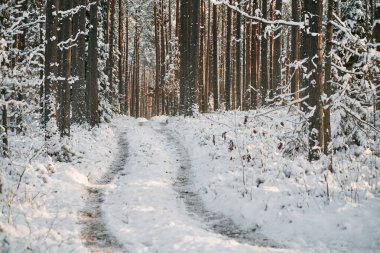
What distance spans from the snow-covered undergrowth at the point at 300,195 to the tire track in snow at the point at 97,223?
2520mm

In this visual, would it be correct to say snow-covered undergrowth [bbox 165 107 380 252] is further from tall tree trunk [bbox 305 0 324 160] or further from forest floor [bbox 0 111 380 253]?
tall tree trunk [bbox 305 0 324 160]

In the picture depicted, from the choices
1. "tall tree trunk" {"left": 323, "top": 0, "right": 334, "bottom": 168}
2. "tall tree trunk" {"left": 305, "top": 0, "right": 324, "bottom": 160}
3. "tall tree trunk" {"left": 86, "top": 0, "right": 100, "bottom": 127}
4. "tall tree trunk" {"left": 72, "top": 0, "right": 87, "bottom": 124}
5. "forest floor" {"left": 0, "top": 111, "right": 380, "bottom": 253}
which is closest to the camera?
"forest floor" {"left": 0, "top": 111, "right": 380, "bottom": 253}

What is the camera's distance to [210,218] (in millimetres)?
7586

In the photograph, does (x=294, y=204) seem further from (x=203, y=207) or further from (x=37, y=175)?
(x=37, y=175)

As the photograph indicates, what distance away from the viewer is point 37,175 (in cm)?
938

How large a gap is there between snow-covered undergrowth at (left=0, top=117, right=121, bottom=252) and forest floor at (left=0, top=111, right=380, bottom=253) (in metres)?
0.02

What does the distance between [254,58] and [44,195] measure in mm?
18175

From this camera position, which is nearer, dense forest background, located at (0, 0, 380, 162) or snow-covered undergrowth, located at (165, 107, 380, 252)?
snow-covered undergrowth, located at (165, 107, 380, 252)

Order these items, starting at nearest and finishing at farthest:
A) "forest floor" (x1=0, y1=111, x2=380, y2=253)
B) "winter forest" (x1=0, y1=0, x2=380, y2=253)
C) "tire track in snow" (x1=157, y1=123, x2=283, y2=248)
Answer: "forest floor" (x1=0, y1=111, x2=380, y2=253) → "winter forest" (x1=0, y1=0, x2=380, y2=253) → "tire track in snow" (x1=157, y1=123, x2=283, y2=248)

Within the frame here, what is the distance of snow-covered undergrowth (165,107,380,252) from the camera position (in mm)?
6066

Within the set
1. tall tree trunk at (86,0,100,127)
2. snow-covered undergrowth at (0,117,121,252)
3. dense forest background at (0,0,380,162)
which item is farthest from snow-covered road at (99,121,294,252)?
tall tree trunk at (86,0,100,127)

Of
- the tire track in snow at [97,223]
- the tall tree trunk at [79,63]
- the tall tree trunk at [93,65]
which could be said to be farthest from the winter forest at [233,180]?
the tall tree trunk at [79,63]

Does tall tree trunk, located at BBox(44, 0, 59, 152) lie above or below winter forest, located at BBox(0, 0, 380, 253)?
above

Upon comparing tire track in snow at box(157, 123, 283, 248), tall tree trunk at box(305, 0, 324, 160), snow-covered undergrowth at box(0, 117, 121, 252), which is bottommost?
tire track in snow at box(157, 123, 283, 248)
